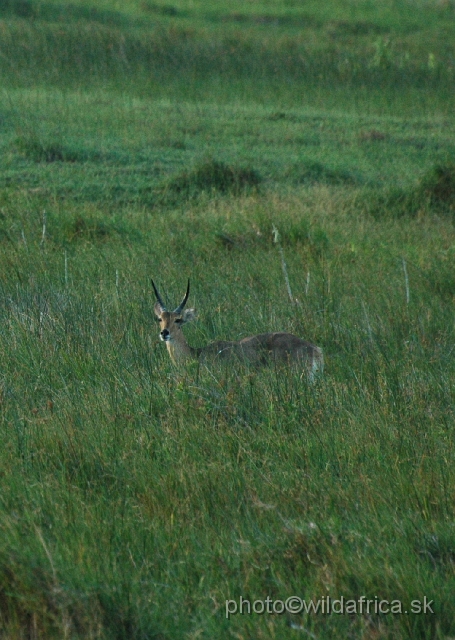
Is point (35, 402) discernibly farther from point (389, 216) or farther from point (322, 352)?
point (389, 216)

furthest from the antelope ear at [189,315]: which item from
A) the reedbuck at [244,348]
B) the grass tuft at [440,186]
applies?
the grass tuft at [440,186]

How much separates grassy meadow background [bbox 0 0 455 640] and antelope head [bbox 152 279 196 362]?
0.62 ft

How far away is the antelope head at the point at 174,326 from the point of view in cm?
654

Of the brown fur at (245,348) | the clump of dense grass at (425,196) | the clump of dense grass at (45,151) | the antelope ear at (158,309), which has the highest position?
the antelope ear at (158,309)

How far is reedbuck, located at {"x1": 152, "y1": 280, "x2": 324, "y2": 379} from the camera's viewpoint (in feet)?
19.9

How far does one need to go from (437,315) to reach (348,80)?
13.2m

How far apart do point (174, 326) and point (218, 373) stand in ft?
4.08

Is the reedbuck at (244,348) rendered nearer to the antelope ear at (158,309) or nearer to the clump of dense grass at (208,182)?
the antelope ear at (158,309)

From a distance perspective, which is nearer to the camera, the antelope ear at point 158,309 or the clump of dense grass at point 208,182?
the antelope ear at point 158,309

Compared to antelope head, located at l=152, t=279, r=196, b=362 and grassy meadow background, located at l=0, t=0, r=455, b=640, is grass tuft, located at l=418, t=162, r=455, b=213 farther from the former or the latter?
antelope head, located at l=152, t=279, r=196, b=362

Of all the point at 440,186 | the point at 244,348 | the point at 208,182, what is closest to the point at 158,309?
the point at 244,348

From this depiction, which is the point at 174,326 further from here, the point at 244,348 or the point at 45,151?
the point at 45,151

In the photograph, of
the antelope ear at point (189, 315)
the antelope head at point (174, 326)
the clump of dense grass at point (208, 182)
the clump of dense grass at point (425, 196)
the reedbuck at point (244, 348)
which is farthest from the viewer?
the clump of dense grass at point (208, 182)

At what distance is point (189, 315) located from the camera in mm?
6762
